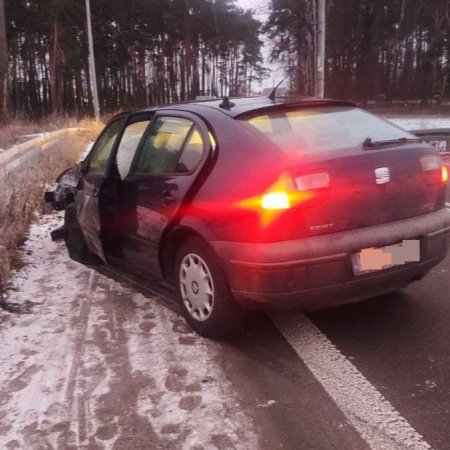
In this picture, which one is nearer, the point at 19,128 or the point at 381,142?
the point at 381,142

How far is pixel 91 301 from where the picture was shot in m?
4.69

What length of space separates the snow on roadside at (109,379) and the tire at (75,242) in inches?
30.6

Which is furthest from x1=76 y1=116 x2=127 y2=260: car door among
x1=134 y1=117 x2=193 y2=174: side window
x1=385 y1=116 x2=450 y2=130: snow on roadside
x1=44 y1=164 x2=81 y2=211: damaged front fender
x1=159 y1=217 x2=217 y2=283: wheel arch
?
x1=385 y1=116 x2=450 y2=130: snow on roadside

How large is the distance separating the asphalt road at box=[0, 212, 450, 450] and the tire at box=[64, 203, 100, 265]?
3.08 feet

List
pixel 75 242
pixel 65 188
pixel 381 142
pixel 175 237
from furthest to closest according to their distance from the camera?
pixel 65 188 → pixel 75 242 → pixel 175 237 → pixel 381 142

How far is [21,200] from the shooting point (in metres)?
7.13

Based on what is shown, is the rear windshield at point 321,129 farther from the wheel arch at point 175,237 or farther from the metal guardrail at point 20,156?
the metal guardrail at point 20,156

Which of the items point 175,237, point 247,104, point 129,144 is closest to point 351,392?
point 175,237

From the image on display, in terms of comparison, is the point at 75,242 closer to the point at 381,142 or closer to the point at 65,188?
the point at 65,188

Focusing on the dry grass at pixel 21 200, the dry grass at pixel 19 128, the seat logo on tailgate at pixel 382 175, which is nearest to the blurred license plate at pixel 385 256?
the seat logo on tailgate at pixel 382 175

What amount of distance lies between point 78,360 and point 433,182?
2.59 m

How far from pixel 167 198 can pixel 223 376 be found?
128cm

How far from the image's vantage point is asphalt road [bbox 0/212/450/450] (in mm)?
2773

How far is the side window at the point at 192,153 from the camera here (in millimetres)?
3808
